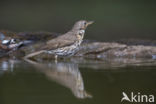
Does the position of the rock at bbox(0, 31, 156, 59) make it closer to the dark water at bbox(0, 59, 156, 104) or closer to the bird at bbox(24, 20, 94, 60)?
the bird at bbox(24, 20, 94, 60)

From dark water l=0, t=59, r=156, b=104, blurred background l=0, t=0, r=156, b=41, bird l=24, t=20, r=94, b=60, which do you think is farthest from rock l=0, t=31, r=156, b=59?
blurred background l=0, t=0, r=156, b=41

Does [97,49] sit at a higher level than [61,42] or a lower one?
lower

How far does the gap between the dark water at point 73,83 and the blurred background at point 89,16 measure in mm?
5261

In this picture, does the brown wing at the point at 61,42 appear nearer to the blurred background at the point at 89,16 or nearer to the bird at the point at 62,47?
the bird at the point at 62,47

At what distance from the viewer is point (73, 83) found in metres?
5.48

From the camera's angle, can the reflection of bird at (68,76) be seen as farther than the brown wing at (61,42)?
No

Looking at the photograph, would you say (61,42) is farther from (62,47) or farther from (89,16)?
(89,16)

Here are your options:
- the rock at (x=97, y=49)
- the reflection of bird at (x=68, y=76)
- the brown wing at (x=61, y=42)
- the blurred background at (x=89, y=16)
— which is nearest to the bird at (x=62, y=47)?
the brown wing at (x=61, y=42)

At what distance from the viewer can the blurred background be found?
13270 mm

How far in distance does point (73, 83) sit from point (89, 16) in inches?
372

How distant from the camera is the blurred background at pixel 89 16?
43.5 ft

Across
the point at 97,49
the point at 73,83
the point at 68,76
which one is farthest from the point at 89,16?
the point at 73,83

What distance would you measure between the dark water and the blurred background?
5.26 m

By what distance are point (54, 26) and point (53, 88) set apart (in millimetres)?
9182
